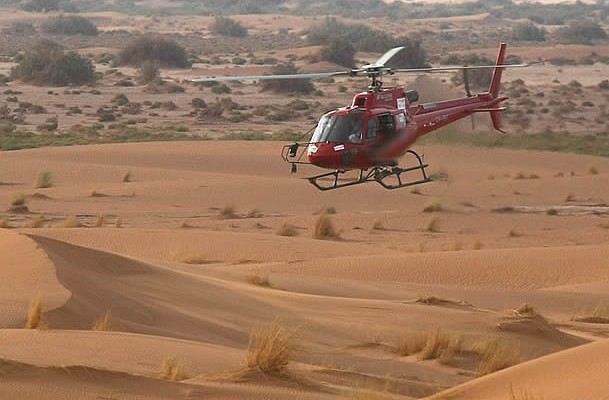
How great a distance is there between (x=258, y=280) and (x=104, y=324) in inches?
266

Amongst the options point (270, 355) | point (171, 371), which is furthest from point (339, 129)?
point (171, 371)

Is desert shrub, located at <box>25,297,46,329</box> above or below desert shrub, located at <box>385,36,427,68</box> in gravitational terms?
above

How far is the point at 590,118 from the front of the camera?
63.2 m

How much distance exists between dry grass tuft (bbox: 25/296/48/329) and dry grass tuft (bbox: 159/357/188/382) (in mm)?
2104

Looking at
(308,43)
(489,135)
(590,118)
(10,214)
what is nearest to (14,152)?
(10,214)

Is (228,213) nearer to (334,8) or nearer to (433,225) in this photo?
(433,225)

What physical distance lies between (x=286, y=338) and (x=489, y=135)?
15435mm

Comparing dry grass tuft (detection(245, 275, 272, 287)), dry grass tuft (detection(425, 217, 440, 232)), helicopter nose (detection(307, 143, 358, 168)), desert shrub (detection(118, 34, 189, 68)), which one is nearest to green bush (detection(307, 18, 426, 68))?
desert shrub (detection(118, 34, 189, 68))

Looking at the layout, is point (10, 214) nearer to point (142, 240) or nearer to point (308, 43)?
point (142, 240)

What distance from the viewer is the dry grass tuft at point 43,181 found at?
1501 inches

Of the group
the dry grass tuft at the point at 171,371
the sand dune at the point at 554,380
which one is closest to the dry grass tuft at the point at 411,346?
the sand dune at the point at 554,380

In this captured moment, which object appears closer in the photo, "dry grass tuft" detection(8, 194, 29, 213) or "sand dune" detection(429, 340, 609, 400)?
"sand dune" detection(429, 340, 609, 400)

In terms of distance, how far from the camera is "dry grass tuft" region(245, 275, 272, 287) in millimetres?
20156

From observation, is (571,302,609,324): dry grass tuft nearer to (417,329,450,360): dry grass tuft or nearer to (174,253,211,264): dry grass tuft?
(417,329,450,360): dry grass tuft
